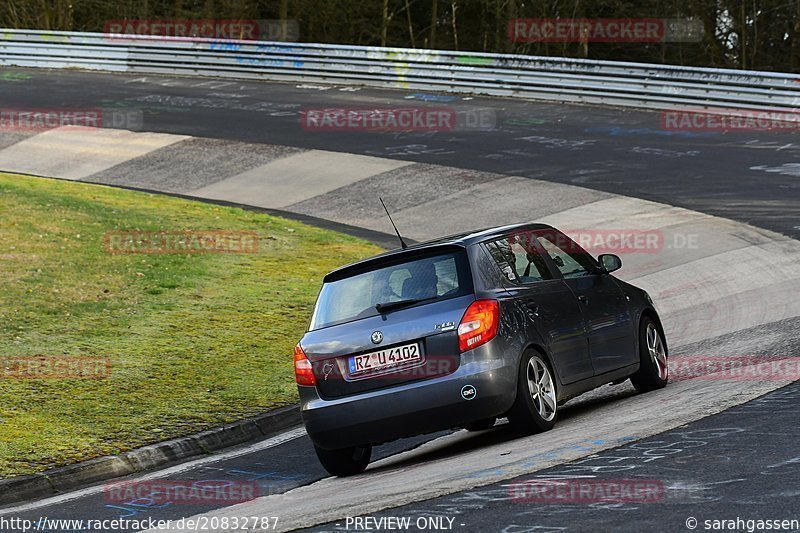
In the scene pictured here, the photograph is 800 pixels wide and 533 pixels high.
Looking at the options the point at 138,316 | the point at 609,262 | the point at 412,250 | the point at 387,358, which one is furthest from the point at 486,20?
the point at 387,358

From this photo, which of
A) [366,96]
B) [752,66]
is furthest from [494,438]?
[752,66]

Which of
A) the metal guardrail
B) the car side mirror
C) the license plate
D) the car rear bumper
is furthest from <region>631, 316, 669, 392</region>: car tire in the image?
the metal guardrail

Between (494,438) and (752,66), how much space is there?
36.3 m

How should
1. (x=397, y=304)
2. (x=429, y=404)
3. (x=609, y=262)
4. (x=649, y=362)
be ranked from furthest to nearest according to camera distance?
(x=649, y=362)
(x=609, y=262)
(x=397, y=304)
(x=429, y=404)

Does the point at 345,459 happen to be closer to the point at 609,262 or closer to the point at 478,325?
the point at 478,325

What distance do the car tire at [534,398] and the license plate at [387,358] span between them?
72 cm

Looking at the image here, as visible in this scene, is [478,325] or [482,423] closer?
[478,325]

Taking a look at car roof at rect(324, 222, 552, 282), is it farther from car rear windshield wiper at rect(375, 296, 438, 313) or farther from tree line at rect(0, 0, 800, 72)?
tree line at rect(0, 0, 800, 72)

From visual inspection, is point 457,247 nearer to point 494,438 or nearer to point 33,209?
point 494,438

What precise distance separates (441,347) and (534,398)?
2.61ft

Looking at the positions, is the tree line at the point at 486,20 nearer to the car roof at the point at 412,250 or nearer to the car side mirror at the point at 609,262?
the car side mirror at the point at 609,262

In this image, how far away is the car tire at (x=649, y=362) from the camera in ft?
33.0

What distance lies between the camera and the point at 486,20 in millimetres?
50219

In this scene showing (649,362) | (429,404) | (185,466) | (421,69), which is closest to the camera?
(429,404)
